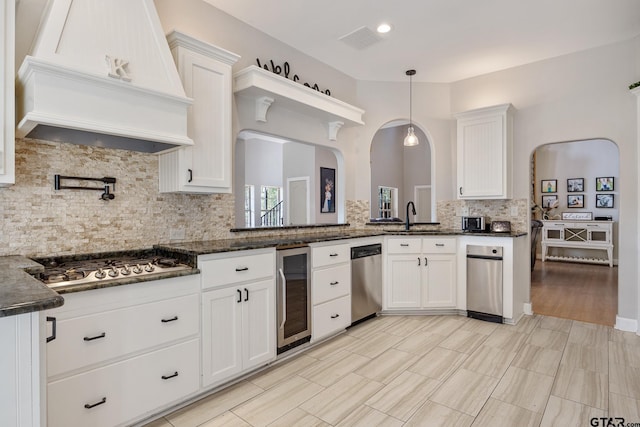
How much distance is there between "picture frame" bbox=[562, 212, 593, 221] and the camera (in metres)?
7.54

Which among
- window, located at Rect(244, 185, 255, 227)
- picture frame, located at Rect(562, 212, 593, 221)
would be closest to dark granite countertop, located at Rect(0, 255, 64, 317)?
window, located at Rect(244, 185, 255, 227)

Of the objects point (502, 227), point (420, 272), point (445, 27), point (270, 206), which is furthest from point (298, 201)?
point (445, 27)

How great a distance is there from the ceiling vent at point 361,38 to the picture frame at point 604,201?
277 inches

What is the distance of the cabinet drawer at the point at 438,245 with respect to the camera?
3.92 metres

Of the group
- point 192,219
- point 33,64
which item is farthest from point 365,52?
point 33,64

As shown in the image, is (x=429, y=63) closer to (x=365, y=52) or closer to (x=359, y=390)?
(x=365, y=52)

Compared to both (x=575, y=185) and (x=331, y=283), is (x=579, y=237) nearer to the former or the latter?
(x=575, y=185)

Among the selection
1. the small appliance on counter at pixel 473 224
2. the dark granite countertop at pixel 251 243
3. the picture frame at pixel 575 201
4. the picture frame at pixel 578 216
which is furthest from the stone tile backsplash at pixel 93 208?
the picture frame at pixel 575 201

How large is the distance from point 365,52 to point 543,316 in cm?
365

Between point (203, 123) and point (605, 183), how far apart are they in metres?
8.61

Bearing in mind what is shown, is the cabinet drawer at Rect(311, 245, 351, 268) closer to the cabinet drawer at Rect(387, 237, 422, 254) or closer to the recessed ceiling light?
the cabinet drawer at Rect(387, 237, 422, 254)

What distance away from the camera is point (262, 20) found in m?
3.09

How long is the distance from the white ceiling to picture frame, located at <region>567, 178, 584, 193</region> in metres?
5.14

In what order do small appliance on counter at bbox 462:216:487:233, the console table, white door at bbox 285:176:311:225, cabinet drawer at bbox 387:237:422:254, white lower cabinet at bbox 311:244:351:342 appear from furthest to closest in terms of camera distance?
white door at bbox 285:176:311:225 < the console table < small appliance on counter at bbox 462:216:487:233 < cabinet drawer at bbox 387:237:422:254 < white lower cabinet at bbox 311:244:351:342
